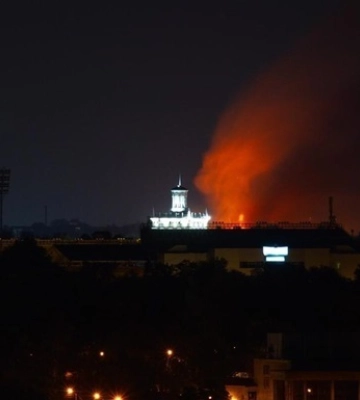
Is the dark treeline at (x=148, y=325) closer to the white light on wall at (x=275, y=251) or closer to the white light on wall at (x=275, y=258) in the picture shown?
the white light on wall at (x=275, y=258)

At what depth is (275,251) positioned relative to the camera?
216 feet

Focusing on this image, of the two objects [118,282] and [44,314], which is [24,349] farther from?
[118,282]

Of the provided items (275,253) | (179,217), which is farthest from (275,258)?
(179,217)

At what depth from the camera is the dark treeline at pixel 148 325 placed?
32250 millimetres

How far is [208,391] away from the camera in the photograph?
3062cm

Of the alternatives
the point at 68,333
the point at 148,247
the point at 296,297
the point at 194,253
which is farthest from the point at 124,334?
the point at 148,247

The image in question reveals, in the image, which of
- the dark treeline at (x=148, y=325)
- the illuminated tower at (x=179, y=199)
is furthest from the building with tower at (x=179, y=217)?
the dark treeline at (x=148, y=325)

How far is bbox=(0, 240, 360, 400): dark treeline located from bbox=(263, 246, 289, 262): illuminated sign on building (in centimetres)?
1541

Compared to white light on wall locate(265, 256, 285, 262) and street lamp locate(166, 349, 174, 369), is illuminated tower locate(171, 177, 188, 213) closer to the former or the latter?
white light on wall locate(265, 256, 285, 262)

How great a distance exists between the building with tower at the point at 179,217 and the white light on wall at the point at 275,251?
60.9 feet

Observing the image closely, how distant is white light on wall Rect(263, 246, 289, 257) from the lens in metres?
65.3

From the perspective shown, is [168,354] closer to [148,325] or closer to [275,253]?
[148,325]

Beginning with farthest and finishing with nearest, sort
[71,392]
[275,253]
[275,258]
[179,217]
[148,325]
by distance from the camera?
[179,217], [275,253], [275,258], [148,325], [71,392]

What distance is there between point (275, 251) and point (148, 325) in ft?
95.7
